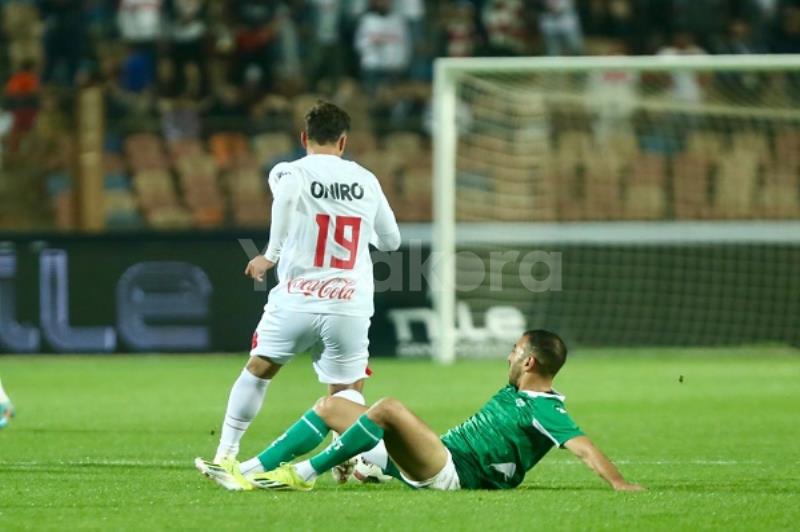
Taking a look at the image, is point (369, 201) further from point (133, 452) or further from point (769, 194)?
point (769, 194)

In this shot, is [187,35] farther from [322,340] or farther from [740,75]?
[322,340]

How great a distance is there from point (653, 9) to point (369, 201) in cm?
1341

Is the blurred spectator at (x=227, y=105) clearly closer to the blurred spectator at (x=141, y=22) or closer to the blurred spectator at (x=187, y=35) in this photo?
the blurred spectator at (x=187, y=35)

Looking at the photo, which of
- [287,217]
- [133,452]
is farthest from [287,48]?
[287,217]

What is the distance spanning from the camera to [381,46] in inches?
772

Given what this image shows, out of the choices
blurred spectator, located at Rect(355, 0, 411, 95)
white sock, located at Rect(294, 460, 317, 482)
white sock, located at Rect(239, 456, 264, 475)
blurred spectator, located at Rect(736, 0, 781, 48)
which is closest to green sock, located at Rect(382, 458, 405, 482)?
white sock, located at Rect(294, 460, 317, 482)

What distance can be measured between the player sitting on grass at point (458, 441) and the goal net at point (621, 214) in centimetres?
916

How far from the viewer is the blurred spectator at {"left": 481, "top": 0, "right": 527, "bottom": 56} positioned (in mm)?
20047

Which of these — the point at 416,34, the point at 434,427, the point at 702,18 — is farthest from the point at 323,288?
the point at 702,18

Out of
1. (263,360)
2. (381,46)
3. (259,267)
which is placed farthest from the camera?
(381,46)

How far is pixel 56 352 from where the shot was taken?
17.1 metres

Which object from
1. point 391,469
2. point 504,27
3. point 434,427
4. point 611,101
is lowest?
point 434,427

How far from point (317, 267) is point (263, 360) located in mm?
508

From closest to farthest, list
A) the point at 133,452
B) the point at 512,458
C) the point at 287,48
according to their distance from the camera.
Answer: the point at 512,458 → the point at 133,452 → the point at 287,48
